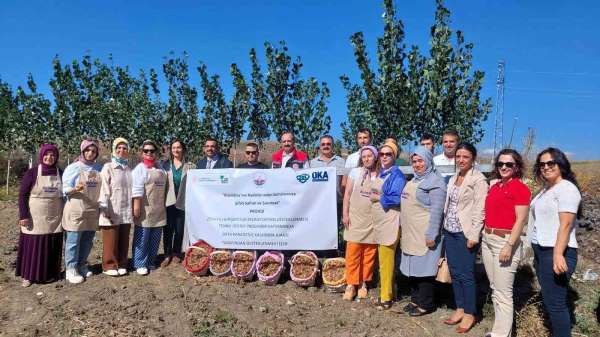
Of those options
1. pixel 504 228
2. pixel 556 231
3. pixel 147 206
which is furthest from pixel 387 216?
pixel 147 206

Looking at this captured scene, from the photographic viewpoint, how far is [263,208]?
5.81 m

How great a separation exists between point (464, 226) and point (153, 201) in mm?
4012

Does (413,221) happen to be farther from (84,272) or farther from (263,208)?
(84,272)

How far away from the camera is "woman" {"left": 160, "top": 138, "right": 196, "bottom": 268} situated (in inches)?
242

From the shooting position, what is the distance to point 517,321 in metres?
4.70

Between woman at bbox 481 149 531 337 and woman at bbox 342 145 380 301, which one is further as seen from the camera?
woman at bbox 342 145 380 301

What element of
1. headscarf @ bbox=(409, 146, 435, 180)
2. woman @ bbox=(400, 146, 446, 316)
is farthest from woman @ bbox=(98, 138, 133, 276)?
headscarf @ bbox=(409, 146, 435, 180)

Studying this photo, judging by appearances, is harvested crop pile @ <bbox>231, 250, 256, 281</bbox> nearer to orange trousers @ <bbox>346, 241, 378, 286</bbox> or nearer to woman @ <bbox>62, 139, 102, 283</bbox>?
orange trousers @ <bbox>346, 241, 378, 286</bbox>

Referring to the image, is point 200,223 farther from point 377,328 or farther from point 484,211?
point 484,211

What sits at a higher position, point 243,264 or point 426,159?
point 426,159

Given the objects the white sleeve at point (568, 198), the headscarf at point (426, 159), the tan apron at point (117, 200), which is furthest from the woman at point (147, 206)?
the white sleeve at point (568, 198)

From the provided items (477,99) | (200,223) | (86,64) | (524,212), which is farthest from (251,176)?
(86,64)

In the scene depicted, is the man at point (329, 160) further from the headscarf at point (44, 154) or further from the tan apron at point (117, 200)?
the headscarf at point (44, 154)

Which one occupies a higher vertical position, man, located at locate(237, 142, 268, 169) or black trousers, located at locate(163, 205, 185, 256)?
man, located at locate(237, 142, 268, 169)
